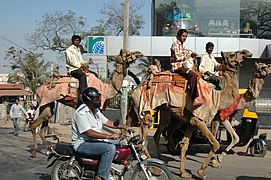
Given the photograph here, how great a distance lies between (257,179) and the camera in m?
8.30

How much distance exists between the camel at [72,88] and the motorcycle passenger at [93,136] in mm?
3293

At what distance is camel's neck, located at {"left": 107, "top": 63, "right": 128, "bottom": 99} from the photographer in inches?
387

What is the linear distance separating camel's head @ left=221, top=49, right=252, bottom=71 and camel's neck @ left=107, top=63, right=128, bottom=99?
7.91ft

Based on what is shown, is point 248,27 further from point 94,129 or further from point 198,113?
point 94,129

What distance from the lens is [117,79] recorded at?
32.7 feet

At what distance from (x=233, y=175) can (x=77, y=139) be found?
3.85 metres

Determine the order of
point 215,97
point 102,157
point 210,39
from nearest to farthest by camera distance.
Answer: point 102,157 < point 215,97 < point 210,39

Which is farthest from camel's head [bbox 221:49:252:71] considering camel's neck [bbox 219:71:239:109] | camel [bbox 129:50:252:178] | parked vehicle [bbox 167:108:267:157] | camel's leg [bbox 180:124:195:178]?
parked vehicle [bbox 167:108:267:157]

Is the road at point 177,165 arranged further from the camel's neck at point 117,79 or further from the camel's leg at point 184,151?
the camel's neck at point 117,79

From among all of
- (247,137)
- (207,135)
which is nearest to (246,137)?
(247,137)

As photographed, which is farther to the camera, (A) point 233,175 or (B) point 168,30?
(B) point 168,30

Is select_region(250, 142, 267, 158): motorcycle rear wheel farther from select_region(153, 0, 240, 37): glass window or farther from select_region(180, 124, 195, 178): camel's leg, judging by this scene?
select_region(153, 0, 240, 37): glass window

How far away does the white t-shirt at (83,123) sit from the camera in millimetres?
6289

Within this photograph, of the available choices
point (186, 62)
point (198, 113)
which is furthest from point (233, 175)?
point (186, 62)
